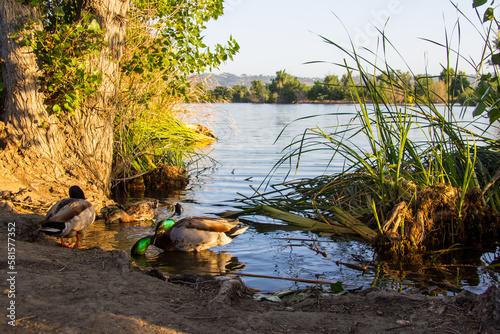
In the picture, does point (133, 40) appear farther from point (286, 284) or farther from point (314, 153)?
point (314, 153)

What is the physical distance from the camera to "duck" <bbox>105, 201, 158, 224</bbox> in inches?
230

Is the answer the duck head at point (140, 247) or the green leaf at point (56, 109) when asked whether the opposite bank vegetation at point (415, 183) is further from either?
the green leaf at point (56, 109)

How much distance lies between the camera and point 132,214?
6.04 meters

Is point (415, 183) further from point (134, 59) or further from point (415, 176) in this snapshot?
point (134, 59)

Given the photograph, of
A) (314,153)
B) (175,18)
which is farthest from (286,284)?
(314,153)

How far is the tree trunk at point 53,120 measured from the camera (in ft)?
17.8

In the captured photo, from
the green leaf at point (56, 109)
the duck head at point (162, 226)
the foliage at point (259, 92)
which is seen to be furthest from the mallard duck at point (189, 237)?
the foliage at point (259, 92)

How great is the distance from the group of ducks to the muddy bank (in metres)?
1.08

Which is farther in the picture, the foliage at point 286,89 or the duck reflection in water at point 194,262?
the foliage at point 286,89

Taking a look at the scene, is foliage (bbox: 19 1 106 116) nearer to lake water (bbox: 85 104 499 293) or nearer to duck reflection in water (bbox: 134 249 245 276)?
lake water (bbox: 85 104 499 293)

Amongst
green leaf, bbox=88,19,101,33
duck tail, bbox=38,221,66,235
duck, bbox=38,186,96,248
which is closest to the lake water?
duck, bbox=38,186,96,248

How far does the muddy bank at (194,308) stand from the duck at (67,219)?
90cm

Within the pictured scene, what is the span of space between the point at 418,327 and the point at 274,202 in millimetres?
3831

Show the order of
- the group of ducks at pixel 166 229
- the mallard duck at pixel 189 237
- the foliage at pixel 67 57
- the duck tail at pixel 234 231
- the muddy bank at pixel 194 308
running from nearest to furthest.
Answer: the muddy bank at pixel 194 308 → the group of ducks at pixel 166 229 → the mallard duck at pixel 189 237 → the duck tail at pixel 234 231 → the foliage at pixel 67 57
